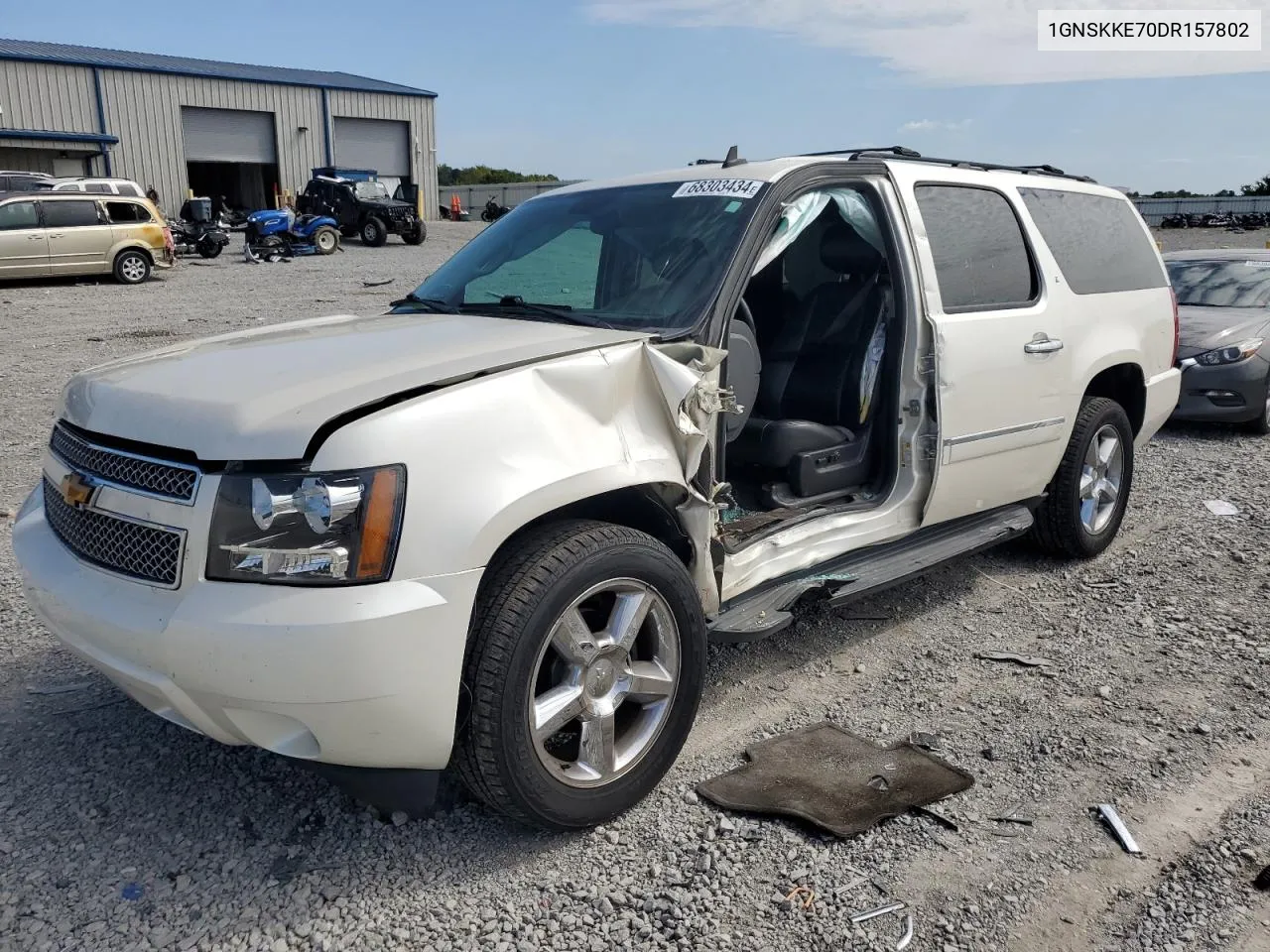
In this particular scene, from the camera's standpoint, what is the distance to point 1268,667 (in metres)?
4.11

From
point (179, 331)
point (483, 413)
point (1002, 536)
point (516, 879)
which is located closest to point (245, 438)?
point (483, 413)

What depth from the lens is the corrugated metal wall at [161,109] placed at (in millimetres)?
34156

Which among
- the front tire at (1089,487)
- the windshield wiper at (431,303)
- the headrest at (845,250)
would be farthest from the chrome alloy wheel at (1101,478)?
the windshield wiper at (431,303)

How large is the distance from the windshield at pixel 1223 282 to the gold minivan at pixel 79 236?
17633 mm

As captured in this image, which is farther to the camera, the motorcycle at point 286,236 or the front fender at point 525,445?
the motorcycle at point 286,236

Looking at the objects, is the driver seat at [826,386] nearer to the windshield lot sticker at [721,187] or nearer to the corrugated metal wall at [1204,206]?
the windshield lot sticker at [721,187]

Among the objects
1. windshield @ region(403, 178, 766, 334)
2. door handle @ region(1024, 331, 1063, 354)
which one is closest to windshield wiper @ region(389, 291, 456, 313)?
windshield @ region(403, 178, 766, 334)

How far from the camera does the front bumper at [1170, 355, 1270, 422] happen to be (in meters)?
8.45

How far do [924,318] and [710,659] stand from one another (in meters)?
1.58

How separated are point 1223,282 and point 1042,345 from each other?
6594mm

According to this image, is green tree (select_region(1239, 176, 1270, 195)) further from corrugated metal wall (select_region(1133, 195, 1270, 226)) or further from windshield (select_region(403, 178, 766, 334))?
windshield (select_region(403, 178, 766, 334))

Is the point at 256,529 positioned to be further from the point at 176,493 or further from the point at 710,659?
the point at 710,659

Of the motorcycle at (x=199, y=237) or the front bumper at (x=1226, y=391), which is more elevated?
the motorcycle at (x=199, y=237)

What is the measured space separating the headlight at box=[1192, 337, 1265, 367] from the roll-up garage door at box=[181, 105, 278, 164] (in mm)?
37510
